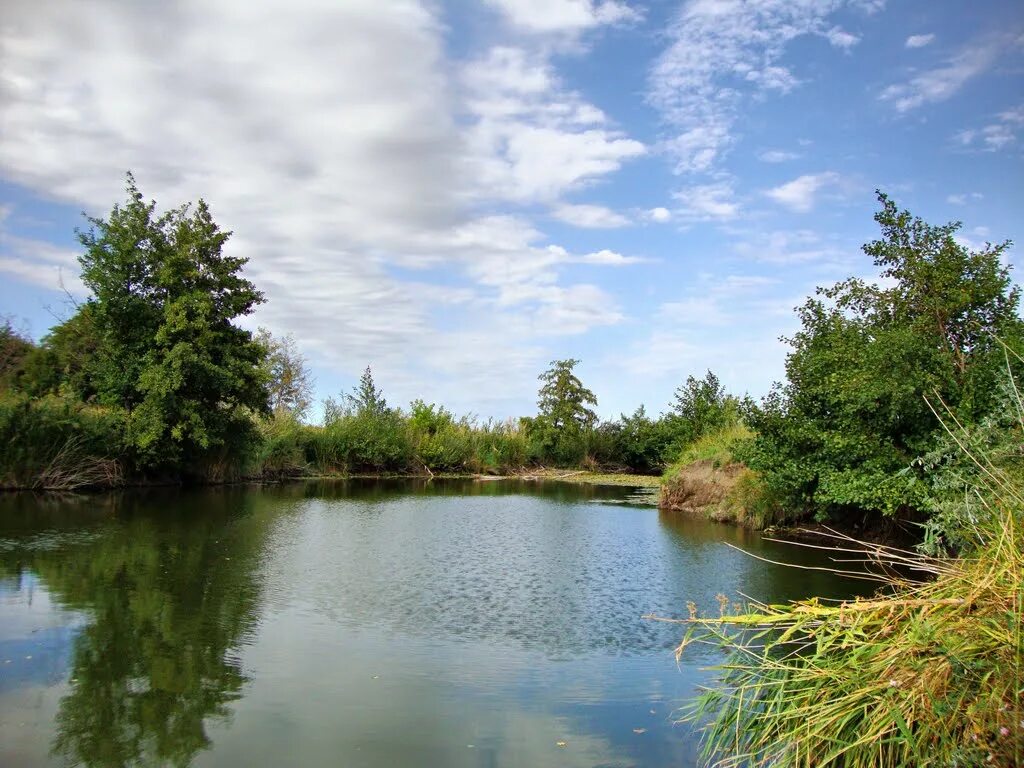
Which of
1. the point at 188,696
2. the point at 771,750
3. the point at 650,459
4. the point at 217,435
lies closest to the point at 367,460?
the point at 217,435

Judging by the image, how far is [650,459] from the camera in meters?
54.4

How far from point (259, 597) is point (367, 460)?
33.0 m

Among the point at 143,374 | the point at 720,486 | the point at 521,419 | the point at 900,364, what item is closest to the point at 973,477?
the point at 900,364

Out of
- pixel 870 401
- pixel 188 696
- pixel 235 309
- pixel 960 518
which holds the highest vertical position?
pixel 235 309

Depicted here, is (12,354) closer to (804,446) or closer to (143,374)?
(143,374)

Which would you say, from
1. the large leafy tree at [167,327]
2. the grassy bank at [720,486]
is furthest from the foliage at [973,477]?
the large leafy tree at [167,327]

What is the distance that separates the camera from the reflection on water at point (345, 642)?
625 cm

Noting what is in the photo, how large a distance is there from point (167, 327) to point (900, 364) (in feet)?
81.0

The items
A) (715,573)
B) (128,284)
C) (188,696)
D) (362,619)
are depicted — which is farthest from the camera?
(128,284)

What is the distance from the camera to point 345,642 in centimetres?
919

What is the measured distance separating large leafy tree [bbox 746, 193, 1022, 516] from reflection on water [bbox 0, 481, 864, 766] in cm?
232

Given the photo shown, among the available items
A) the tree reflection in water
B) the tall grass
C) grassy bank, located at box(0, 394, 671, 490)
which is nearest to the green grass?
grassy bank, located at box(0, 394, 671, 490)

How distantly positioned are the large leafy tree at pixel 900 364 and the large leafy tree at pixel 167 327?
860 inches

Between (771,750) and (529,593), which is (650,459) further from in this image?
(771,750)
